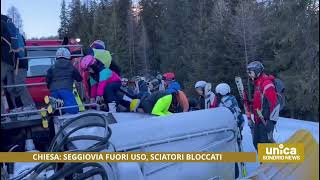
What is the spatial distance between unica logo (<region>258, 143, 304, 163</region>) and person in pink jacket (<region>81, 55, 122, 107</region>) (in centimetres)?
305

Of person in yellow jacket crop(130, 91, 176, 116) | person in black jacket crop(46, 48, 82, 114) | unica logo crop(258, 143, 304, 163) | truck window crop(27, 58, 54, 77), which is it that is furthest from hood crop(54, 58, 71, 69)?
truck window crop(27, 58, 54, 77)

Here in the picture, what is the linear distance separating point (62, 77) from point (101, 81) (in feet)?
2.03

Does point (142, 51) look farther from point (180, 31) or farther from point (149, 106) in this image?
point (149, 106)

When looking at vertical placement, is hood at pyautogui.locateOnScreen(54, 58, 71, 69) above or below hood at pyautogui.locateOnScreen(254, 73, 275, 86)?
above

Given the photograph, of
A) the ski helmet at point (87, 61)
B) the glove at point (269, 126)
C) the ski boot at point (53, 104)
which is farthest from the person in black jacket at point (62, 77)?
the glove at point (269, 126)

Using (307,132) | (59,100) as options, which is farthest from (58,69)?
(307,132)

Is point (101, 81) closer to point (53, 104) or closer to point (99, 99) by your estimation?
point (99, 99)

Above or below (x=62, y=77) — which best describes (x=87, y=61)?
above

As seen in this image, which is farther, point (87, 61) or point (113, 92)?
point (87, 61)

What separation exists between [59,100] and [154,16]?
1400 inches

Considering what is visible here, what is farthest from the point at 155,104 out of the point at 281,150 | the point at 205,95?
the point at 281,150

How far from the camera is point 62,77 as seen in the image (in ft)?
18.2

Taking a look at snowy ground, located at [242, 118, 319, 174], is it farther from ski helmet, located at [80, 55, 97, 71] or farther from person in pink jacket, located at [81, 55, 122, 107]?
ski helmet, located at [80, 55, 97, 71]

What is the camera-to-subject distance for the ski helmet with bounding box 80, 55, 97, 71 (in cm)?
613
